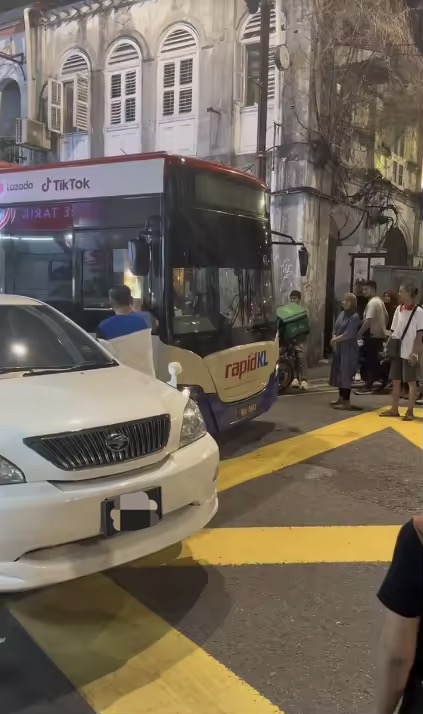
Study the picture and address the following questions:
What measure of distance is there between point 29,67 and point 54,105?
1190 millimetres

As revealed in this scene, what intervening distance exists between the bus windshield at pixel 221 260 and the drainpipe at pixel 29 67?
38.0ft

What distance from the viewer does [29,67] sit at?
16.6m

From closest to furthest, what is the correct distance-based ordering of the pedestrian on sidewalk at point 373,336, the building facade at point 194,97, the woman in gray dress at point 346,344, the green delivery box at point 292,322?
the woman in gray dress at point 346,344 → the green delivery box at point 292,322 → the pedestrian on sidewalk at point 373,336 → the building facade at point 194,97

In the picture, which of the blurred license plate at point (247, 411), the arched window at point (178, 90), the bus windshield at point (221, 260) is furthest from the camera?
the arched window at point (178, 90)

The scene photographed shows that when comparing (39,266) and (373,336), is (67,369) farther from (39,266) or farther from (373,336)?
(373,336)

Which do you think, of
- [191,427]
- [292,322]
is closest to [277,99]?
[292,322]

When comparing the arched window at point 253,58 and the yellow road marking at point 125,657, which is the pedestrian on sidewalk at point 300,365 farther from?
the yellow road marking at point 125,657

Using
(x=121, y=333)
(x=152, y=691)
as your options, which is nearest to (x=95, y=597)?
(x=152, y=691)

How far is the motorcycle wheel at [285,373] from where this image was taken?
10805 millimetres

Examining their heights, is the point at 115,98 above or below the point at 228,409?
above

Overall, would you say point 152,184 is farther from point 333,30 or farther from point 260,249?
point 333,30

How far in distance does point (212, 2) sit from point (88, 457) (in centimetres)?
1391

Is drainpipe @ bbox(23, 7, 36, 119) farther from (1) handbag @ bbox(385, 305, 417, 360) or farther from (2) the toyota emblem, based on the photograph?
(2) the toyota emblem

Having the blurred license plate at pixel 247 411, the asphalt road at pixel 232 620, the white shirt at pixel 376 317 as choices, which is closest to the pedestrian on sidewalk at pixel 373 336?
the white shirt at pixel 376 317
